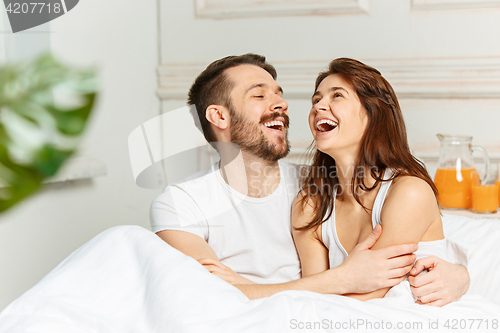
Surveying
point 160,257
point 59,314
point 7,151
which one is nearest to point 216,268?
point 160,257

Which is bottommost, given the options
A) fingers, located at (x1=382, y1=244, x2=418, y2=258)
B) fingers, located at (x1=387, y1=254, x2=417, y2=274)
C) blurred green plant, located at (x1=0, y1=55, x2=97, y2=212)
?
fingers, located at (x1=387, y1=254, x2=417, y2=274)

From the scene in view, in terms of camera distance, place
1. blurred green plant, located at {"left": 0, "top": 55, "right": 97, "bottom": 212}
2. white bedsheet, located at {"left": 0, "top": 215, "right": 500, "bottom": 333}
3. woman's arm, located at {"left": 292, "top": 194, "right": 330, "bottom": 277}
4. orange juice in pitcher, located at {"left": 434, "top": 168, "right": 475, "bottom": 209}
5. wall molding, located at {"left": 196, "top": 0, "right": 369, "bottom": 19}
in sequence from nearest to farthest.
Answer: blurred green plant, located at {"left": 0, "top": 55, "right": 97, "bottom": 212}, white bedsheet, located at {"left": 0, "top": 215, "right": 500, "bottom": 333}, woman's arm, located at {"left": 292, "top": 194, "right": 330, "bottom": 277}, orange juice in pitcher, located at {"left": 434, "top": 168, "right": 475, "bottom": 209}, wall molding, located at {"left": 196, "top": 0, "right": 369, "bottom": 19}

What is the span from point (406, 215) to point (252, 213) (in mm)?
446

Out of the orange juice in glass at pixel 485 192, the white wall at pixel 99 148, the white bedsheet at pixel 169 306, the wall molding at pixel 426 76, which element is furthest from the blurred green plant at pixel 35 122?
the wall molding at pixel 426 76

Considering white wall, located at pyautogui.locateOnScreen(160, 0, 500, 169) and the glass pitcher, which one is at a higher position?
white wall, located at pyautogui.locateOnScreen(160, 0, 500, 169)

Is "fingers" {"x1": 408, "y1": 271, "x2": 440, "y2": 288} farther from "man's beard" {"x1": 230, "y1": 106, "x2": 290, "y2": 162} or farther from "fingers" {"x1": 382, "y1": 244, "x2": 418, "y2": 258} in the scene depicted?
"man's beard" {"x1": 230, "y1": 106, "x2": 290, "y2": 162}

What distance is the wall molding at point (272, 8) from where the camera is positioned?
1823mm

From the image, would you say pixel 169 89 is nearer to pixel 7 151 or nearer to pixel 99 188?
pixel 99 188

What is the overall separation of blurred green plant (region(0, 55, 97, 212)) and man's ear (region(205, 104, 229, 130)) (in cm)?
124

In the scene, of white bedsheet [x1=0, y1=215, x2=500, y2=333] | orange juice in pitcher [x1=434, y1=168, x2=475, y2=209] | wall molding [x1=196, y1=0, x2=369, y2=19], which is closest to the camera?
white bedsheet [x1=0, y1=215, x2=500, y2=333]

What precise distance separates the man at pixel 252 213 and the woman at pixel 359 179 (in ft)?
0.18

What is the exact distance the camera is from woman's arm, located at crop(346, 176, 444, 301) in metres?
1.03

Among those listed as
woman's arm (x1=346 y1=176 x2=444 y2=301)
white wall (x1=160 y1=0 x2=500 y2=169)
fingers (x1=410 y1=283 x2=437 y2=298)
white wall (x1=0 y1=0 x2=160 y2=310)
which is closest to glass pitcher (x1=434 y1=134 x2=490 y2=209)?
white wall (x1=160 y1=0 x2=500 y2=169)

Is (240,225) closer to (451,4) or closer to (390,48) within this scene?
(390,48)
